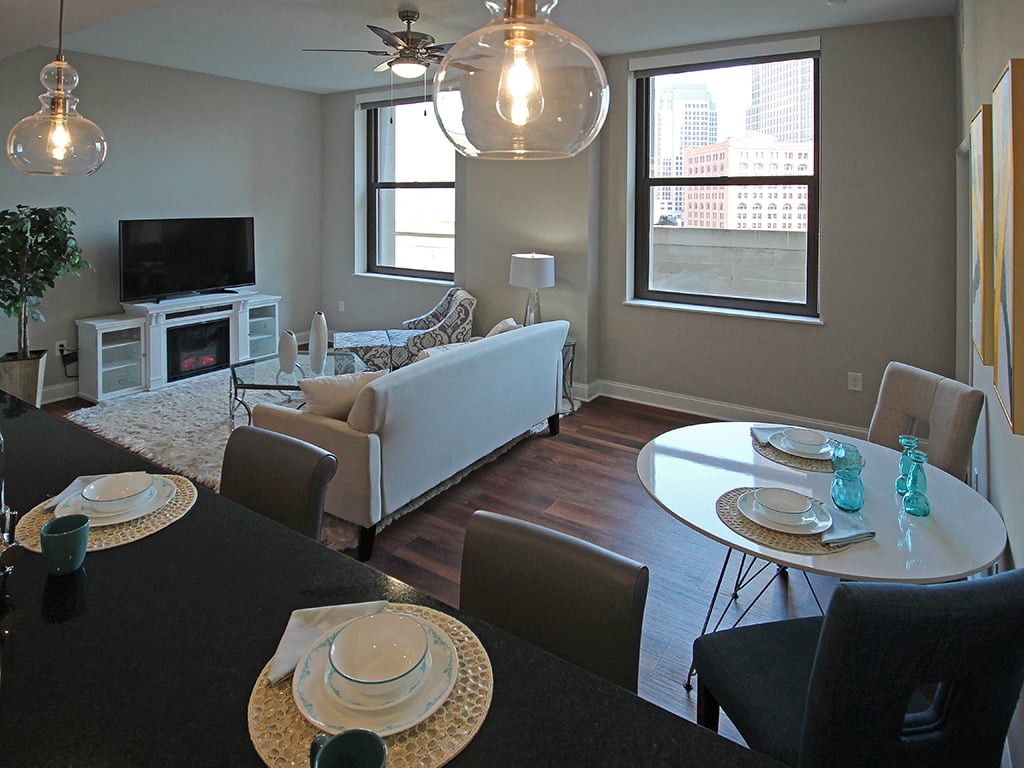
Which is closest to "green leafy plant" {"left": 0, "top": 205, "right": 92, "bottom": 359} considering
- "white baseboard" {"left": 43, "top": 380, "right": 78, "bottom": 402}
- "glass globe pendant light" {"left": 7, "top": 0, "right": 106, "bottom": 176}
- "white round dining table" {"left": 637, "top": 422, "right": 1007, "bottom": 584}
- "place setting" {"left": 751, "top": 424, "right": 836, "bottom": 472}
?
"white baseboard" {"left": 43, "top": 380, "right": 78, "bottom": 402}

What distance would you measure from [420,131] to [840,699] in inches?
246

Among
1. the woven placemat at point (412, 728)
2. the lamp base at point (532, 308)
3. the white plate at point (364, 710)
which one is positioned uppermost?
the lamp base at point (532, 308)

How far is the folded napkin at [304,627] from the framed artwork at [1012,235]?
4.35ft

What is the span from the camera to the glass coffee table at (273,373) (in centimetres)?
431

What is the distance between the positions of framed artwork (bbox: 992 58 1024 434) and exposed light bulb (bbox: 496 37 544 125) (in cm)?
102

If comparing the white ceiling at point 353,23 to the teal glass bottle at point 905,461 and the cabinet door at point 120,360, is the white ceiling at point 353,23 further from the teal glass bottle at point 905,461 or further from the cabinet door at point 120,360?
the teal glass bottle at point 905,461

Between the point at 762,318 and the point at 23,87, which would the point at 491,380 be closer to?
the point at 762,318

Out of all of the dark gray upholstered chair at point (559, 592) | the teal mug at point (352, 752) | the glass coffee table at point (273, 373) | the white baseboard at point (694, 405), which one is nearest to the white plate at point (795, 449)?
the dark gray upholstered chair at point (559, 592)

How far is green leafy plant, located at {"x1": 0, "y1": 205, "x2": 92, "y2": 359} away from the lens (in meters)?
4.35

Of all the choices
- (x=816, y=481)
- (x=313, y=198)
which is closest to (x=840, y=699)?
(x=816, y=481)

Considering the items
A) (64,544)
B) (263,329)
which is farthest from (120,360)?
(64,544)

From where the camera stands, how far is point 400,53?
4.02m

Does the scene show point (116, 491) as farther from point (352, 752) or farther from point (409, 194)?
point (409, 194)

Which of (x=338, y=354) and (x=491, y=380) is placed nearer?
(x=491, y=380)
